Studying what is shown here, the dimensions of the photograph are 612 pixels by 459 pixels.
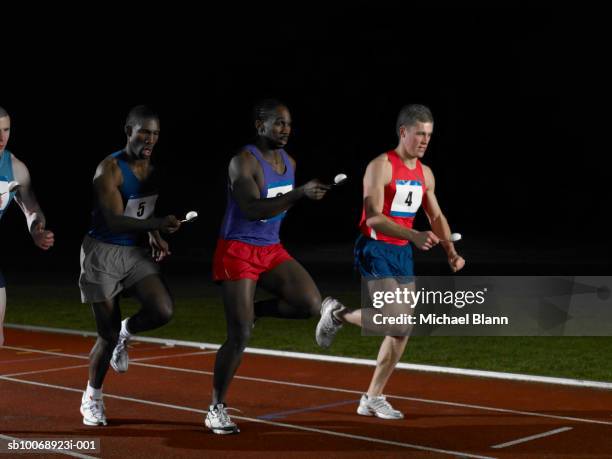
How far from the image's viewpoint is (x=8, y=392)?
7.72 metres

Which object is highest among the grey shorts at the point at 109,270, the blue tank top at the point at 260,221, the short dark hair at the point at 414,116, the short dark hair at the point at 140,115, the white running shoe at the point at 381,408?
the short dark hair at the point at 414,116

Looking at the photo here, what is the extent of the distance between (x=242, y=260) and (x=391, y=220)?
1158mm

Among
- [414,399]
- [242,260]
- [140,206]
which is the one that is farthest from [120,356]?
[414,399]

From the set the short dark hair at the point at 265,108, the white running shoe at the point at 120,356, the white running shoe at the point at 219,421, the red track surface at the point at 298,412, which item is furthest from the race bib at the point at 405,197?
the white running shoe at the point at 120,356

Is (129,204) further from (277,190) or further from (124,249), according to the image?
(277,190)

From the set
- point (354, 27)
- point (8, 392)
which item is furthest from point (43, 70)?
point (8, 392)

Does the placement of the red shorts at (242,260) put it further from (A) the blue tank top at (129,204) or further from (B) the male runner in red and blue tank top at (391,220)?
(B) the male runner in red and blue tank top at (391,220)

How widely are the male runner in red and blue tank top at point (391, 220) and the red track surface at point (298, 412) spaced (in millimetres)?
631

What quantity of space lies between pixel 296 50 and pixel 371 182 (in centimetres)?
4746

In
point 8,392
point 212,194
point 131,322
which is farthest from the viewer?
point 212,194

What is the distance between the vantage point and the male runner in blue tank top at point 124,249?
5.62 meters

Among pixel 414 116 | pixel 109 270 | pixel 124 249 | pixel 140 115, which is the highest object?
pixel 414 116

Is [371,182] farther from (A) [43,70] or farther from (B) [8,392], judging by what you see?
(A) [43,70]

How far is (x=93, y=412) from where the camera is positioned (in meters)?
6.08
